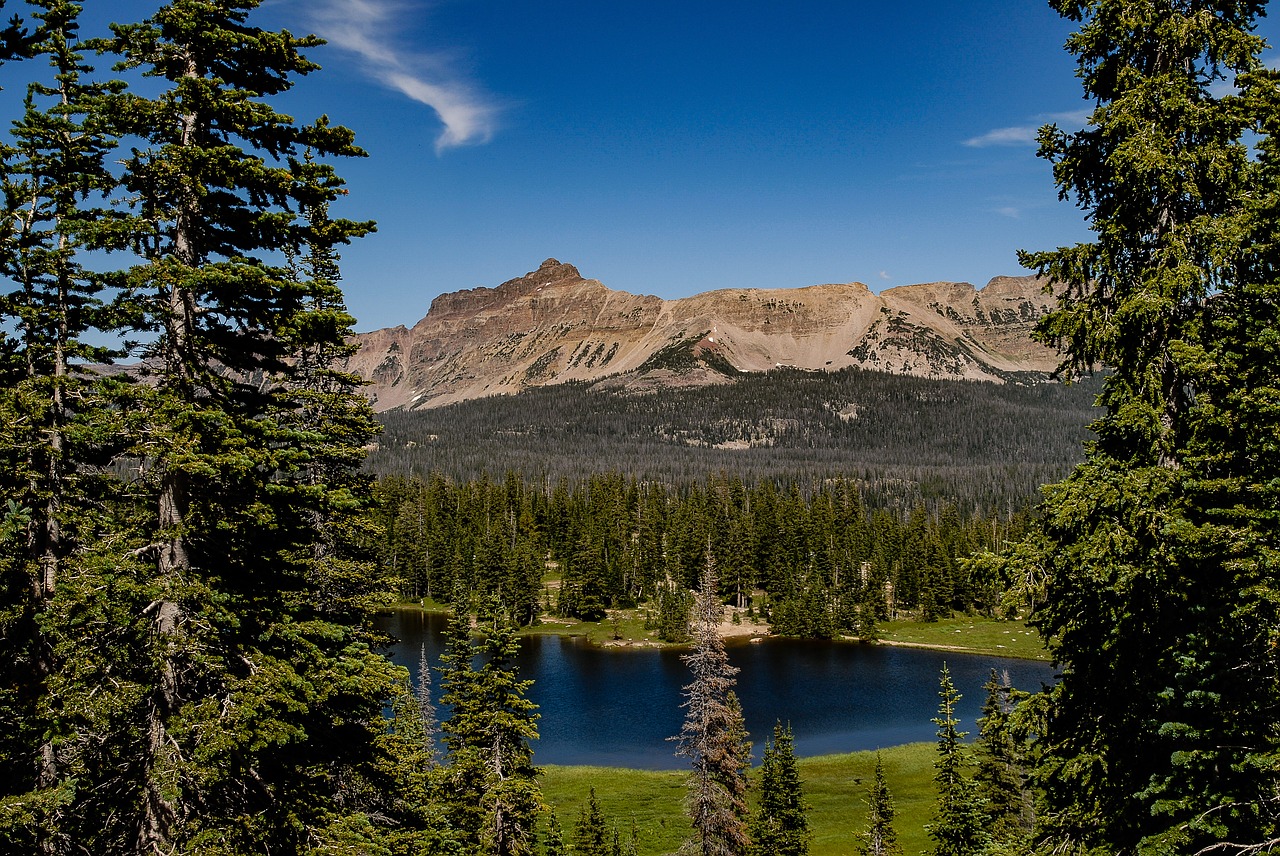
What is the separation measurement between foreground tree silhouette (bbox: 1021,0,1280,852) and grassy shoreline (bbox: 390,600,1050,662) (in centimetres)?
8942

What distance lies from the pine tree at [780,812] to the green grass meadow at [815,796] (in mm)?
8145

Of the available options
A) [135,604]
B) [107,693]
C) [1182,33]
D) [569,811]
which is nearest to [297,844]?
[107,693]

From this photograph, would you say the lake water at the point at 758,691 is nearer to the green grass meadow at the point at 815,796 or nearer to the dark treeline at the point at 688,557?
the green grass meadow at the point at 815,796

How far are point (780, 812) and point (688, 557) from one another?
8258cm

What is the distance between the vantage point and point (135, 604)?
30.3 feet

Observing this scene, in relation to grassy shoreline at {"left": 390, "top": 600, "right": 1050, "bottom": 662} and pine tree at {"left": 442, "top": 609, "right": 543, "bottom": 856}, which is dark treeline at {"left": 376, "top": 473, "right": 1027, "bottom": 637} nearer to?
grassy shoreline at {"left": 390, "top": 600, "right": 1050, "bottom": 662}

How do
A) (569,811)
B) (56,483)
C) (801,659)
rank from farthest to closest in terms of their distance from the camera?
(801,659)
(569,811)
(56,483)

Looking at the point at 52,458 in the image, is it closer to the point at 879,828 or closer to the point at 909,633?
the point at 879,828

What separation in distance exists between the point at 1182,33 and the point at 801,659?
8663 centimetres

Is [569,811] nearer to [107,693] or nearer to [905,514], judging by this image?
[107,693]

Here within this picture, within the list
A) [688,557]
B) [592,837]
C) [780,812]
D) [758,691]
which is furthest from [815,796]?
[688,557]

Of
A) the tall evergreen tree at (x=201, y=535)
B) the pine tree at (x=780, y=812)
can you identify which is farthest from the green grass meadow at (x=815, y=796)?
the tall evergreen tree at (x=201, y=535)

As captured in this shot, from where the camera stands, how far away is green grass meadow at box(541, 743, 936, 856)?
43.1m

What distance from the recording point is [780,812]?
1362 inches
